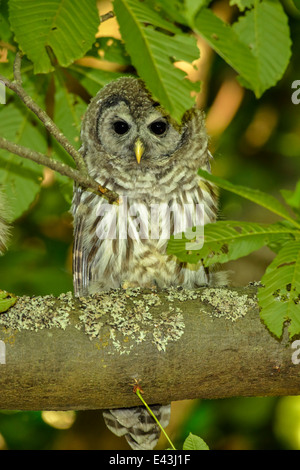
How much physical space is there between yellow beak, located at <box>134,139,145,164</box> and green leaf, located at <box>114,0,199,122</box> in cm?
127

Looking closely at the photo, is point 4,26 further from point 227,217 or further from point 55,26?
point 227,217

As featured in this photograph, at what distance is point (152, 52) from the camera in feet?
4.18

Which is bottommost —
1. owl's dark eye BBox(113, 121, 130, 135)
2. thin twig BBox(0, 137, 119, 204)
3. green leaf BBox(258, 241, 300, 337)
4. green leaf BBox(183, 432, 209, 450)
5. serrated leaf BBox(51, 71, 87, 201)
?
green leaf BBox(183, 432, 209, 450)

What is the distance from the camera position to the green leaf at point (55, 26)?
4.53ft

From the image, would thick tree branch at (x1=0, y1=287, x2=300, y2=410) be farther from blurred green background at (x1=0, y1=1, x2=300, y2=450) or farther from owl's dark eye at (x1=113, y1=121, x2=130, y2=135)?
blurred green background at (x1=0, y1=1, x2=300, y2=450)

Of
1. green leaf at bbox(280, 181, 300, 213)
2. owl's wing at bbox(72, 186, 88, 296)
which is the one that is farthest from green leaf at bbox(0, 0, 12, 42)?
green leaf at bbox(280, 181, 300, 213)

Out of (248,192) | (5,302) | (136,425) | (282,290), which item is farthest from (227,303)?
(136,425)

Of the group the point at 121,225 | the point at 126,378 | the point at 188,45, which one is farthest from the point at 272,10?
the point at 121,225

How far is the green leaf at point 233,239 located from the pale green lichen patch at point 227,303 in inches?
19.3

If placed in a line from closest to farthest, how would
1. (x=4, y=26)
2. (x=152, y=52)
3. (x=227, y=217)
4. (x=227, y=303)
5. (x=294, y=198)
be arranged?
1. (x=294, y=198)
2. (x=152, y=52)
3. (x=227, y=303)
4. (x=4, y=26)
5. (x=227, y=217)

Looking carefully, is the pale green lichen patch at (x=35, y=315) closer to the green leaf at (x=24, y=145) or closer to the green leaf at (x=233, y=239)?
the green leaf at (x=233, y=239)

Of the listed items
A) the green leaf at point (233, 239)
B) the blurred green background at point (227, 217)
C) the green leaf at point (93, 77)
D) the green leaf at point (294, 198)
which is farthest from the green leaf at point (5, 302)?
the blurred green background at point (227, 217)

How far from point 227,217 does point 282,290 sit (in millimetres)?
1778

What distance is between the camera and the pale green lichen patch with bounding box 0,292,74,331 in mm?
1762
